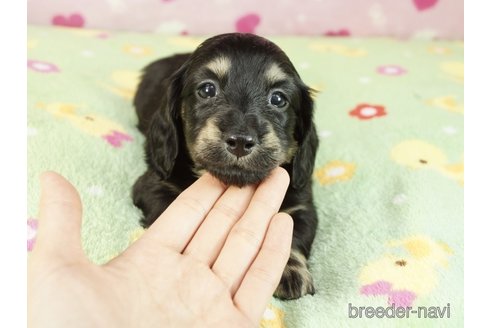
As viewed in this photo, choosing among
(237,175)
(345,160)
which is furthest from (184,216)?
(345,160)

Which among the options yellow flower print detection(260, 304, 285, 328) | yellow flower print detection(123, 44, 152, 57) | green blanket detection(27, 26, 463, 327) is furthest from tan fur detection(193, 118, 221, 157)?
yellow flower print detection(123, 44, 152, 57)

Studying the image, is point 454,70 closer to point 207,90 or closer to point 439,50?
point 439,50

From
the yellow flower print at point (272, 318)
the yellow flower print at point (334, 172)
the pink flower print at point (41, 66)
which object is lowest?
the yellow flower print at point (272, 318)

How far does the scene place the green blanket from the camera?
171 cm

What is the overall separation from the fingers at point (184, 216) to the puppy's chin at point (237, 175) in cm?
4

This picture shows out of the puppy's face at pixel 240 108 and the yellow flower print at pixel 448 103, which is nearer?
the puppy's face at pixel 240 108

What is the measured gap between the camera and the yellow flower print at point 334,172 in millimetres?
2355

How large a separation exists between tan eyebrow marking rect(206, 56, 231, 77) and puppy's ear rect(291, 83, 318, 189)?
0.33m

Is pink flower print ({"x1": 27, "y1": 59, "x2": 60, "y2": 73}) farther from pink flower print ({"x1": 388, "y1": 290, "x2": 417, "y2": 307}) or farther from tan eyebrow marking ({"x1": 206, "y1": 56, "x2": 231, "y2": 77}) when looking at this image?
pink flower print ({"x1": 388, "y1": 290, "x2": 417, "y2": 307})

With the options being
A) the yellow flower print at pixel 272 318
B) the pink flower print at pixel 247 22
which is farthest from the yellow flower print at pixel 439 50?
the yellow flower print at pixel 272 318

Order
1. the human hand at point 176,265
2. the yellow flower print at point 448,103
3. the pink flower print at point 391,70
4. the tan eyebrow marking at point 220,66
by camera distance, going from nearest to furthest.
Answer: the human hand at point 176,265 < the tan eyebrow marking at point 220,66 < the yellow flower print at point 448,103 < the pink flower print at point 391,70

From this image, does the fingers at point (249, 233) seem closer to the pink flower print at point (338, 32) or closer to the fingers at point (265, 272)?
the fingers at point (265, 272)
